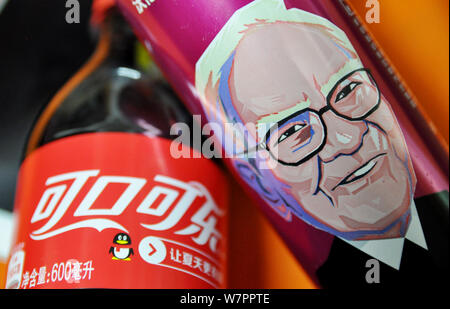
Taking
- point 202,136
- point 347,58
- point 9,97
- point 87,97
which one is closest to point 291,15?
point 347,58

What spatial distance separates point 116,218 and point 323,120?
0.76 feet

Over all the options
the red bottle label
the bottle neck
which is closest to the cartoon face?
the red bottle label

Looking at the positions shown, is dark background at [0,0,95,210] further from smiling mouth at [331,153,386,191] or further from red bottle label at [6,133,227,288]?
smiling mouth at [331,153,386,191]

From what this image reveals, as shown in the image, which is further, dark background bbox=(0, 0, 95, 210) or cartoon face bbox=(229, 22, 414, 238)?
dark background bbox=(0, 0, 95, 210)

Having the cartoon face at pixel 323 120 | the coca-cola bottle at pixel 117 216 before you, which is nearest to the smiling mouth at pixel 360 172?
the cartoon face at pixel 323 120

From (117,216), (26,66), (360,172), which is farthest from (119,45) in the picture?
(360,172)

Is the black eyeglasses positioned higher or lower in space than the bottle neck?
lower

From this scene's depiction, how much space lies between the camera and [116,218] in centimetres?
51

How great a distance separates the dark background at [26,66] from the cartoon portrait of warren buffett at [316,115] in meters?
0.40

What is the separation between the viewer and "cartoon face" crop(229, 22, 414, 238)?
46cm

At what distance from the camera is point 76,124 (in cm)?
69

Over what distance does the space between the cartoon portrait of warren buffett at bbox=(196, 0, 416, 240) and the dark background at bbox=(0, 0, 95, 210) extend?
0.40m

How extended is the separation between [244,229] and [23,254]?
31cm
